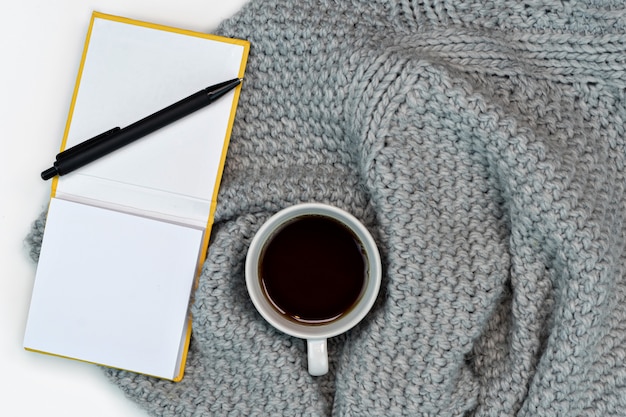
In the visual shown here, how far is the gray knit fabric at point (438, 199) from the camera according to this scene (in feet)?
2.27

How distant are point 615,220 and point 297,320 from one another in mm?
378

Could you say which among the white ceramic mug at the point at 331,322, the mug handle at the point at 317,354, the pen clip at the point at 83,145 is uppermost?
the pen clip at the point at 83,145

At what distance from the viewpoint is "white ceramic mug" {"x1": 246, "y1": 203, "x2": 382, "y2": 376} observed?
26.4 inches

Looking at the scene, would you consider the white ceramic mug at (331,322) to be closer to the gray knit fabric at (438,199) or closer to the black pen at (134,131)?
the gray knit fabric at (438,199)

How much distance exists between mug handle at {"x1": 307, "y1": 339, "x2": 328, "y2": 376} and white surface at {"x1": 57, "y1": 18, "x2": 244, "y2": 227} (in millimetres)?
182

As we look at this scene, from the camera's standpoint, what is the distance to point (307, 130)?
742mm

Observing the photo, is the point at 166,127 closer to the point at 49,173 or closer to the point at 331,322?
the point at 49,173

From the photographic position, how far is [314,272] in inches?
27.8

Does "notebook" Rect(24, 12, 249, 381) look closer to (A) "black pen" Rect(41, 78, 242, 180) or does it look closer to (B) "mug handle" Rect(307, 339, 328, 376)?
(A) "black pen" Rect(41, 78, 242, 180)

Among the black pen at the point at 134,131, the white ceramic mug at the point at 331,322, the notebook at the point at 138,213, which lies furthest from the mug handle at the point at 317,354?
the black pen at the point at 134,131

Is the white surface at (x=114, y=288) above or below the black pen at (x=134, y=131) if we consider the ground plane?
below

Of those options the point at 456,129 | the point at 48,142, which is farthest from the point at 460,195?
the point at 48,142

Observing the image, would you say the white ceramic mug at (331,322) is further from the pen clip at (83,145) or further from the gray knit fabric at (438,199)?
the pen clip at (83,145)

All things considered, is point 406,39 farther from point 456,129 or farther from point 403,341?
point 403,341
